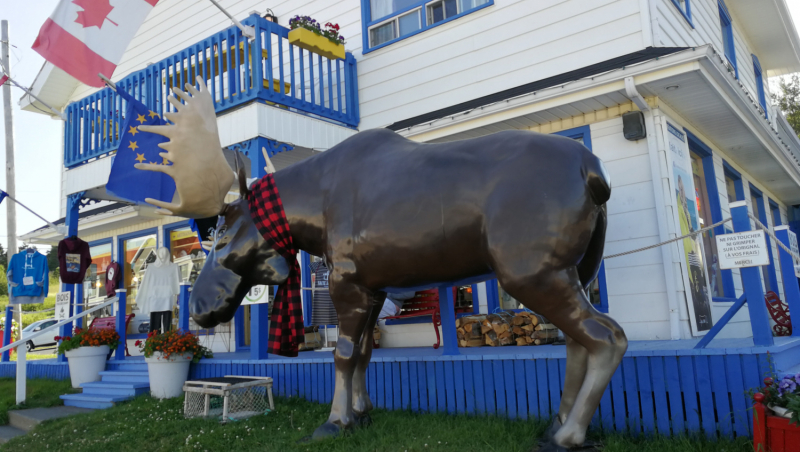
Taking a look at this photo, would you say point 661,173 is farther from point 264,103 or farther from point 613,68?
point 264,103

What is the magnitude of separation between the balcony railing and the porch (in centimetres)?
314

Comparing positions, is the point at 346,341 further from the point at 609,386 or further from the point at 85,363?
the point at 85,363

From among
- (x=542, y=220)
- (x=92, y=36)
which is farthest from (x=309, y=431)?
(x=92, y=36)

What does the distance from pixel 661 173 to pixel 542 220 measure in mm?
3241

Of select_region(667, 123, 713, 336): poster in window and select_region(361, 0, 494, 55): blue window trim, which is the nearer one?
select_region(667, 123, 713, 336): poster in window

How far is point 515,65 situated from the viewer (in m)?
6.50

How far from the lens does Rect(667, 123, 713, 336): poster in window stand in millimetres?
5129

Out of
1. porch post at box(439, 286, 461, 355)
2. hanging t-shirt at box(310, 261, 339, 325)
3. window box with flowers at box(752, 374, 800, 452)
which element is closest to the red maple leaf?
hanging t-shirt at box(310, 261, 339, 325)

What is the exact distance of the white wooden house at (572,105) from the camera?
517 centimetres

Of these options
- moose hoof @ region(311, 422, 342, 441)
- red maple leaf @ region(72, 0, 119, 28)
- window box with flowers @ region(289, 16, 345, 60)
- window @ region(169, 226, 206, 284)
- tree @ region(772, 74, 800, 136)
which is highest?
tree @ region(772, 74, 800, 136)

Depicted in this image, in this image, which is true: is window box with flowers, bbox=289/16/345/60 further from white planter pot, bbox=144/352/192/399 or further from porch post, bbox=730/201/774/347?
porch post, bbox=730/201/774/347

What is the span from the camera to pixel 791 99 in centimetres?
1894

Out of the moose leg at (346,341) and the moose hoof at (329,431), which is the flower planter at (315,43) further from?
the moose hoof at (329,431)

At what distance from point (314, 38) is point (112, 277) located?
21.0 ft
